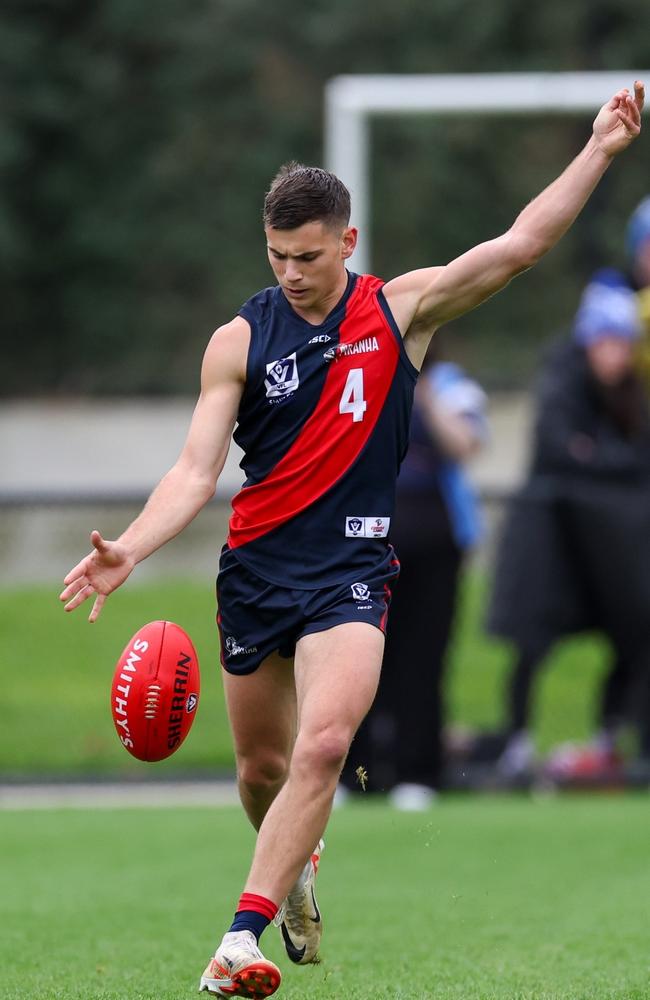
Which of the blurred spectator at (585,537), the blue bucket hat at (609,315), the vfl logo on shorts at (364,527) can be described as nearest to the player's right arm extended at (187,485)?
the vfl logo on shorts at (364,527)

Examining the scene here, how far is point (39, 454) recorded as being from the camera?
93.9 feet

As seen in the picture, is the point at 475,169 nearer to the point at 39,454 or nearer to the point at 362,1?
the point at 362,1

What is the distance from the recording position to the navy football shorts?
5324mm

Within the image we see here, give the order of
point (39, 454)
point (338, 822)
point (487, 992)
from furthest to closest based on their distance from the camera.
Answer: point (39, 454), point (338, 822), point (487, 992)

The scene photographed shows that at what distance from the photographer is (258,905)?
4973 millimetres

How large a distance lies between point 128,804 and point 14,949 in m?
5.24

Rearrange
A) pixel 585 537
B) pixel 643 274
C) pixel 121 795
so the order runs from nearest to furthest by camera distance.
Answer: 1. pixel 643 274
2. pixel 585 537
3. pixel 121 795

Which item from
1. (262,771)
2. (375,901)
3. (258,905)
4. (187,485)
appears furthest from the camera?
(375,901)

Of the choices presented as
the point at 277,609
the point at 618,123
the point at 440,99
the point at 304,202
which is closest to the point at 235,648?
the point at 277,609

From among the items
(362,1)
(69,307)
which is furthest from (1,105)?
(362,1)

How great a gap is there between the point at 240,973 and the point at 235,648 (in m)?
1.14

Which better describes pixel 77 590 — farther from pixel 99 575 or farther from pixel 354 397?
pixel 354 397

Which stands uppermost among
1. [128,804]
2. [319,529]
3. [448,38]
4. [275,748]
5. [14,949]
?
[448,38]

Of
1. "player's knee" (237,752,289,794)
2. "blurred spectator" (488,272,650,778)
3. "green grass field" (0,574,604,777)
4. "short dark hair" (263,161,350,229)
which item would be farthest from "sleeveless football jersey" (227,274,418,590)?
"green grass field" (0,574,604,777)
